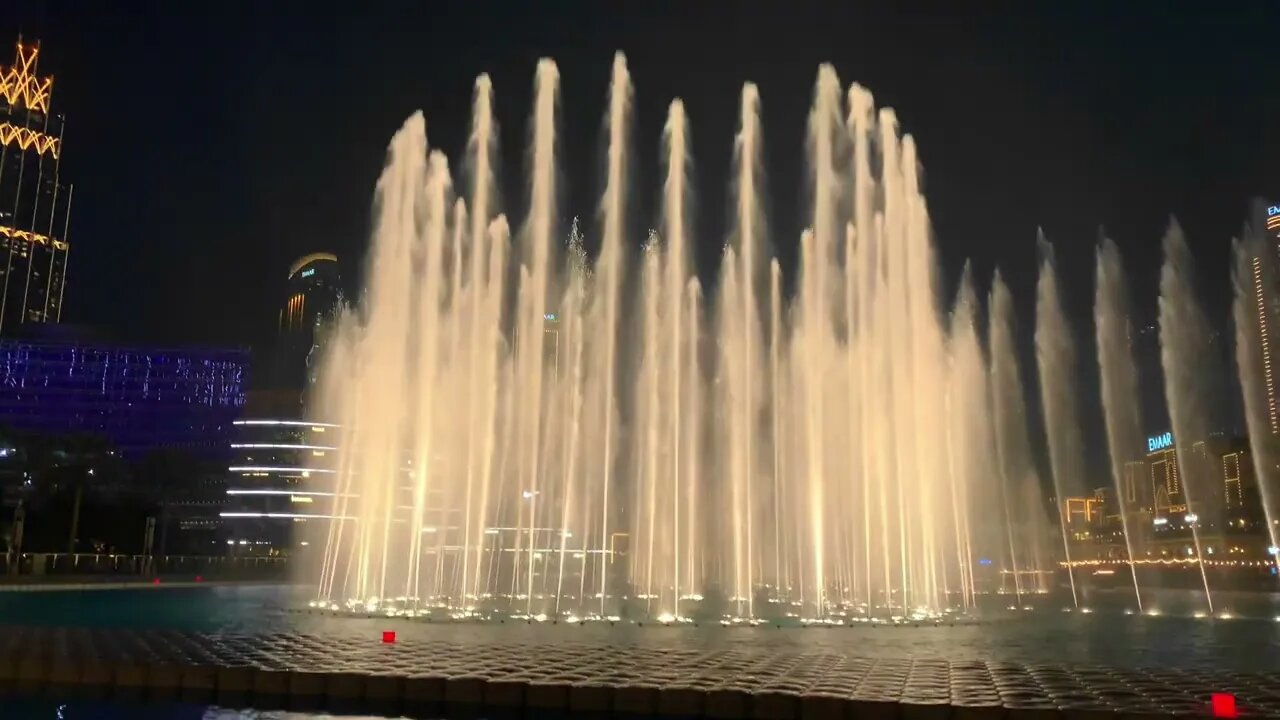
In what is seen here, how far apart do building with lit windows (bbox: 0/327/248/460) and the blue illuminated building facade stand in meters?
0.11

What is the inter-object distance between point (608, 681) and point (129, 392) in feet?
416

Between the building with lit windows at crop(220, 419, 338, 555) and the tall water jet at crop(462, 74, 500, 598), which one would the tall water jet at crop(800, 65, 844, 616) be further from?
the building with lit windows at crop(220, 419, 338, 555)

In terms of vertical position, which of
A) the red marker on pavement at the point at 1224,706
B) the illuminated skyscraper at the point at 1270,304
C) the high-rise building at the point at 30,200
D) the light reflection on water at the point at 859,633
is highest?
the high-rise building at the point at 30,200

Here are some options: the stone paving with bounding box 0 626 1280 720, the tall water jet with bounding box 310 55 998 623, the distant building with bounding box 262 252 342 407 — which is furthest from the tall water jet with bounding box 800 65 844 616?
the distant building with bounding box 262 252 342 407

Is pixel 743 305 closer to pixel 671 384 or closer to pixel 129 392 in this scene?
pixel 671 384

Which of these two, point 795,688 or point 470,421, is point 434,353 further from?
point 795,688

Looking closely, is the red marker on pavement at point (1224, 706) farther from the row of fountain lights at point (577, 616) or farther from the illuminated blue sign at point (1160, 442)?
the illuminated blue sign at point (1160, 442)

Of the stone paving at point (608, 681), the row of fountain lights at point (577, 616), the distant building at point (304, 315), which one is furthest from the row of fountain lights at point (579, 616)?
the distant building at point (304, 315)

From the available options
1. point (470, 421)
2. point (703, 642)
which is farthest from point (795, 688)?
point (470, 421)

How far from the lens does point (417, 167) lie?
29422mm

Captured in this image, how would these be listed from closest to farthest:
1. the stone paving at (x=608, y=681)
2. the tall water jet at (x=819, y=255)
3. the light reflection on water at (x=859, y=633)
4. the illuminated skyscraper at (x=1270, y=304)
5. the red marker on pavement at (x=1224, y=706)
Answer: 1. the red marker on pavement at (x=1224, y=706)
2. the stone paving at (x=608, y=681)
3. the light reflection on water at (x=859, y=633)
4. the tall water jet at (x=819, y=255)
5. the illuminated skyscraper at (x=1270, y=304)

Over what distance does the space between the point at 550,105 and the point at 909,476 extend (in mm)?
14238

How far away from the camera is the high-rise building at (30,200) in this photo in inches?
5768

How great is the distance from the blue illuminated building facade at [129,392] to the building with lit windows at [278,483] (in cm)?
3602
